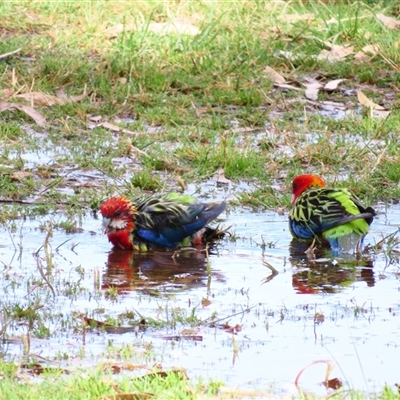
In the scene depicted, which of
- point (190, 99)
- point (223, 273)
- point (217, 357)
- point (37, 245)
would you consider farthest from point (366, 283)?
point (190, 99)

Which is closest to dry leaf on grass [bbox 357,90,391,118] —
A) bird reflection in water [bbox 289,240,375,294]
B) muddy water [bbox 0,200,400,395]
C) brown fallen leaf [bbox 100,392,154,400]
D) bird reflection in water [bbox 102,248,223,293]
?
muddy water [bbox 0,200,400,395]

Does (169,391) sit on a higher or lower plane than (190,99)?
lower

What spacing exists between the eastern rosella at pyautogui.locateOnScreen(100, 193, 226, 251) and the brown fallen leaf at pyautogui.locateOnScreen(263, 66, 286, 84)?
4.30m

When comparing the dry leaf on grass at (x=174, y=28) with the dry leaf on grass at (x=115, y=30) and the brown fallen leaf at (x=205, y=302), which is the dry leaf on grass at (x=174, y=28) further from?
the brown fallen leaf at (x=205, y=302)

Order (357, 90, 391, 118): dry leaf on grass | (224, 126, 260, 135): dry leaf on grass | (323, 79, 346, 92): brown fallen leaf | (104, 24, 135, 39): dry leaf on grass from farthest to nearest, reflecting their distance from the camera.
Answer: (104, 24, 135, 39): dry leaf on grass < (323, 79, 346, 92): brown fallen leaf < (357, 90, 391, 118): dry leaf on grass < (224, 126, 260, 135): dry leaf on grass

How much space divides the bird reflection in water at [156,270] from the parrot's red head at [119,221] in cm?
9

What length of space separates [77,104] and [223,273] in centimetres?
433

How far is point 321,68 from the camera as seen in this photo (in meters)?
12.7

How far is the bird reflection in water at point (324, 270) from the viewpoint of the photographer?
7055 millimetres

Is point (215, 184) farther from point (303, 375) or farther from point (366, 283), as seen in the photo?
point (303, 375)

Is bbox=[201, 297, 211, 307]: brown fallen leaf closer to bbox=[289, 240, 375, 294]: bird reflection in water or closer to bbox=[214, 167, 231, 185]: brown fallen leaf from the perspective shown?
bbox=[289, 240, 375, 294]: bird reflection in water

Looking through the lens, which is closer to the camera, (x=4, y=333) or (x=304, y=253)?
(x=4, y=333)

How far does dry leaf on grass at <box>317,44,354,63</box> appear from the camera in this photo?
42.0 feet

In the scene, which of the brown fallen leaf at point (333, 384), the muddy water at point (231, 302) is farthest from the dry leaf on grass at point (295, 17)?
the brown fallen leaf at point (333, 384)
